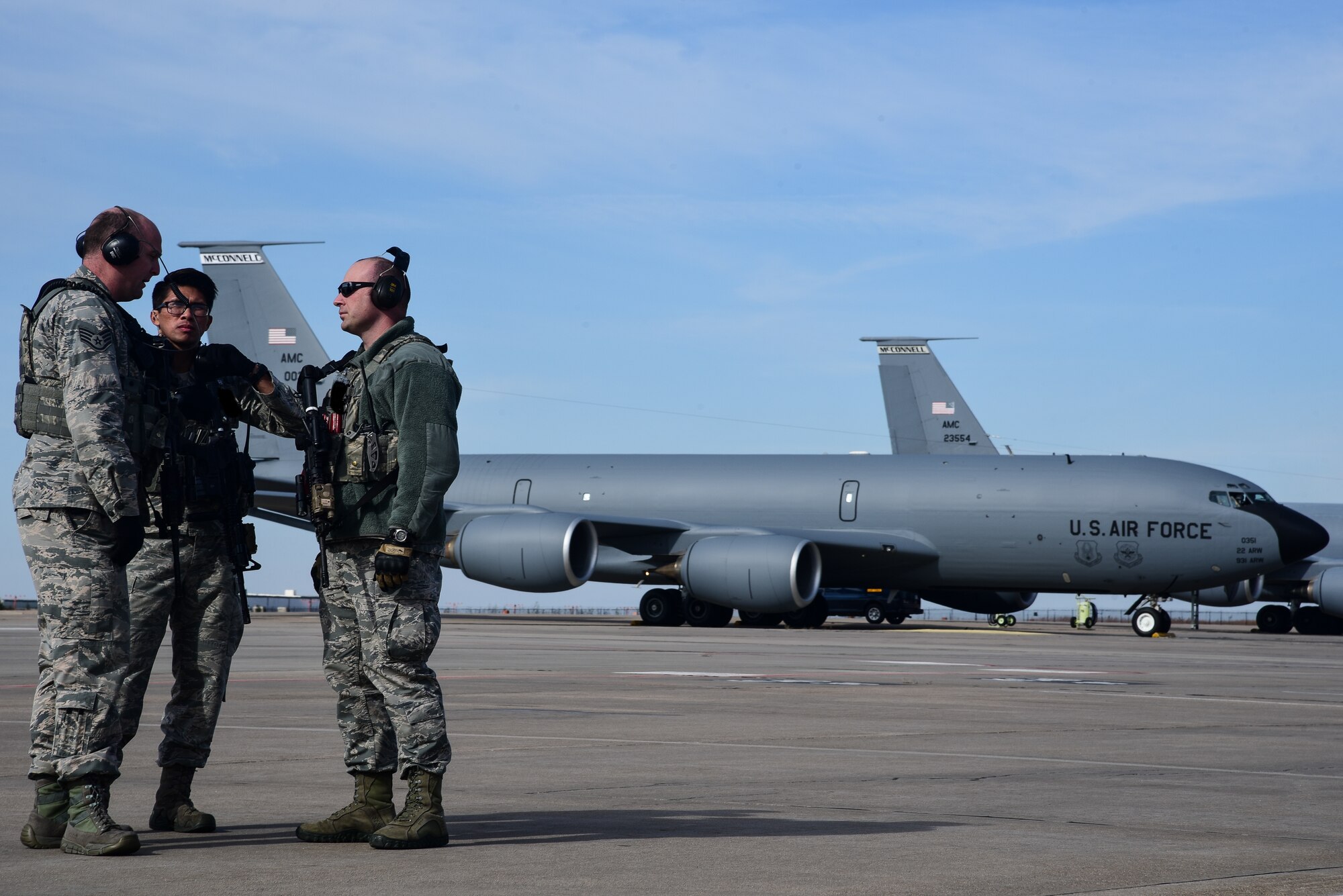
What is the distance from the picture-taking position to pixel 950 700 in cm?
1202

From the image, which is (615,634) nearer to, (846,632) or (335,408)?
(846,632)

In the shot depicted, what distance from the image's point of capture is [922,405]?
47.9 metres

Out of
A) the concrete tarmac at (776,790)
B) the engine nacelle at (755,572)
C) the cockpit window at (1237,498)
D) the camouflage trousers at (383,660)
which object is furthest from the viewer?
the engine nacelle at (755,572)

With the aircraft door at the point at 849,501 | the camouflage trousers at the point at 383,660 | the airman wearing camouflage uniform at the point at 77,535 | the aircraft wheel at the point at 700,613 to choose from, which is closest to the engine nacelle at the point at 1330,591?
the aircraft door at the point at 849,501

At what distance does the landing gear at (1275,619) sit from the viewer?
4103cm

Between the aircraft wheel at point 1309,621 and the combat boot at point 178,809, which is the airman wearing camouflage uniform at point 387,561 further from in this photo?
the aircraft wheel at point 1309,621

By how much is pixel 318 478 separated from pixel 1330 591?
1341 inches

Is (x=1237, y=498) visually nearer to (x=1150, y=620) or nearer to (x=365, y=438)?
(x=1150, y=620)

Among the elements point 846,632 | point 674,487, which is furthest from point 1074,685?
point 674,487

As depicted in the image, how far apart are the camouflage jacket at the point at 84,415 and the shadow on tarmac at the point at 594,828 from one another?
1.16 m

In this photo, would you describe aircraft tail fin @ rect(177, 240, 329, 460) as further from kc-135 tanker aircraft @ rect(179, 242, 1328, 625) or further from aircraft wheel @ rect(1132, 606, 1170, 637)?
aircraft wheel @ rect(1132, 606, 1170, 637)

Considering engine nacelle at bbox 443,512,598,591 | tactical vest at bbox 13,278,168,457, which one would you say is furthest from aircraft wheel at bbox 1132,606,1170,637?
tactical vest at bbox 13,278,168,457

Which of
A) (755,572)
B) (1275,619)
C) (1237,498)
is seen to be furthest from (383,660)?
(1275,619)

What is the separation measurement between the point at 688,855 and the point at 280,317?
104 ft
